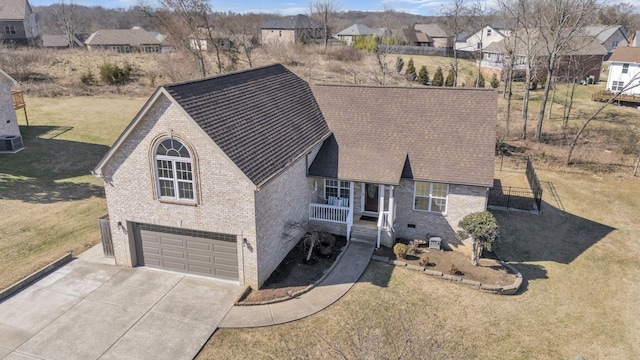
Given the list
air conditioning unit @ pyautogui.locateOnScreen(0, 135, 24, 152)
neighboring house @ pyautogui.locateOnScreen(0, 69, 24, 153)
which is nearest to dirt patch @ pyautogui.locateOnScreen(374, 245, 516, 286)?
air conditioning unit @ pyautogui.locateOnScreen(0, 135, 24, 152)

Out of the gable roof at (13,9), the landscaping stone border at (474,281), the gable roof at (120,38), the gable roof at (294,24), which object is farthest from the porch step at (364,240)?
the gable roof at (120,38)

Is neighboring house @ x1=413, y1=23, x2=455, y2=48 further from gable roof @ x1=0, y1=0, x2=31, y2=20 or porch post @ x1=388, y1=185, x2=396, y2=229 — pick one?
porch post @ x1=388, y1=185, x2=396, y2=229

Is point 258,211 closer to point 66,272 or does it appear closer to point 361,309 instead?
point 361,309

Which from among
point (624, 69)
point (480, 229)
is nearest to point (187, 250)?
point (480, 229)

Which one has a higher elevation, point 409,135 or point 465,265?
point 409,135

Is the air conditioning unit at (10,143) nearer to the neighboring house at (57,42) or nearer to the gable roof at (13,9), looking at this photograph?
the gable roof at (13,9)

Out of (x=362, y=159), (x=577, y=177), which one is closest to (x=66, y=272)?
(x=362, y=159)

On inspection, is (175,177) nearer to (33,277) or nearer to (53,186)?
(33,277)
